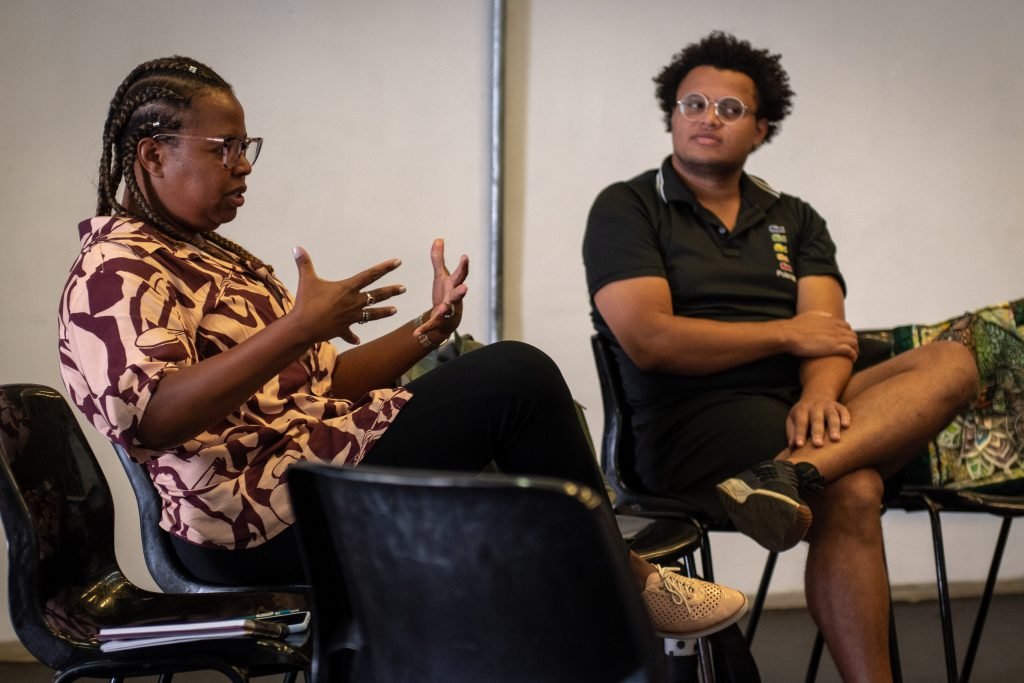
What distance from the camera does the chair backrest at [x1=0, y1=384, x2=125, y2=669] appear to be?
147 cm

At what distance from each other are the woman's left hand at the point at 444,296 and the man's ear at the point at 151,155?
0.43 m

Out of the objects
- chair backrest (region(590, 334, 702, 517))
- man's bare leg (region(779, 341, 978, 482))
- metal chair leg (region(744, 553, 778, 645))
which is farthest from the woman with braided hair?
metal chair leg (region(744, 553, 778, 645))

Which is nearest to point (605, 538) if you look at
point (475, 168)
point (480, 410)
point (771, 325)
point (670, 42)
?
point (480, 410)

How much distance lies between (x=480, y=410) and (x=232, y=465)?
36 cm

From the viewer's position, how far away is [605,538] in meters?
0.96

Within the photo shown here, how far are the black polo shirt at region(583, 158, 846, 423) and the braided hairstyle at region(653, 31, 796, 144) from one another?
284 mm

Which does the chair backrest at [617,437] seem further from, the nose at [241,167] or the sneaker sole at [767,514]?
the nose at [241,167]

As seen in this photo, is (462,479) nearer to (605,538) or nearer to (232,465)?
(605,538)

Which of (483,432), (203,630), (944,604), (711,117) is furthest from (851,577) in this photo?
(203,630)

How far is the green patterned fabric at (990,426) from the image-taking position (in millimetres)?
2434

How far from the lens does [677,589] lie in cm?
156

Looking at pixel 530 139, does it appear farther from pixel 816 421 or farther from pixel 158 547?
pixel 158 547

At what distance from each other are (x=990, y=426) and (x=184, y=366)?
1.77 meters

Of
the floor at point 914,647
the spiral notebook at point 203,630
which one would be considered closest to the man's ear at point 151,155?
the spiral notebook at point 203,630
